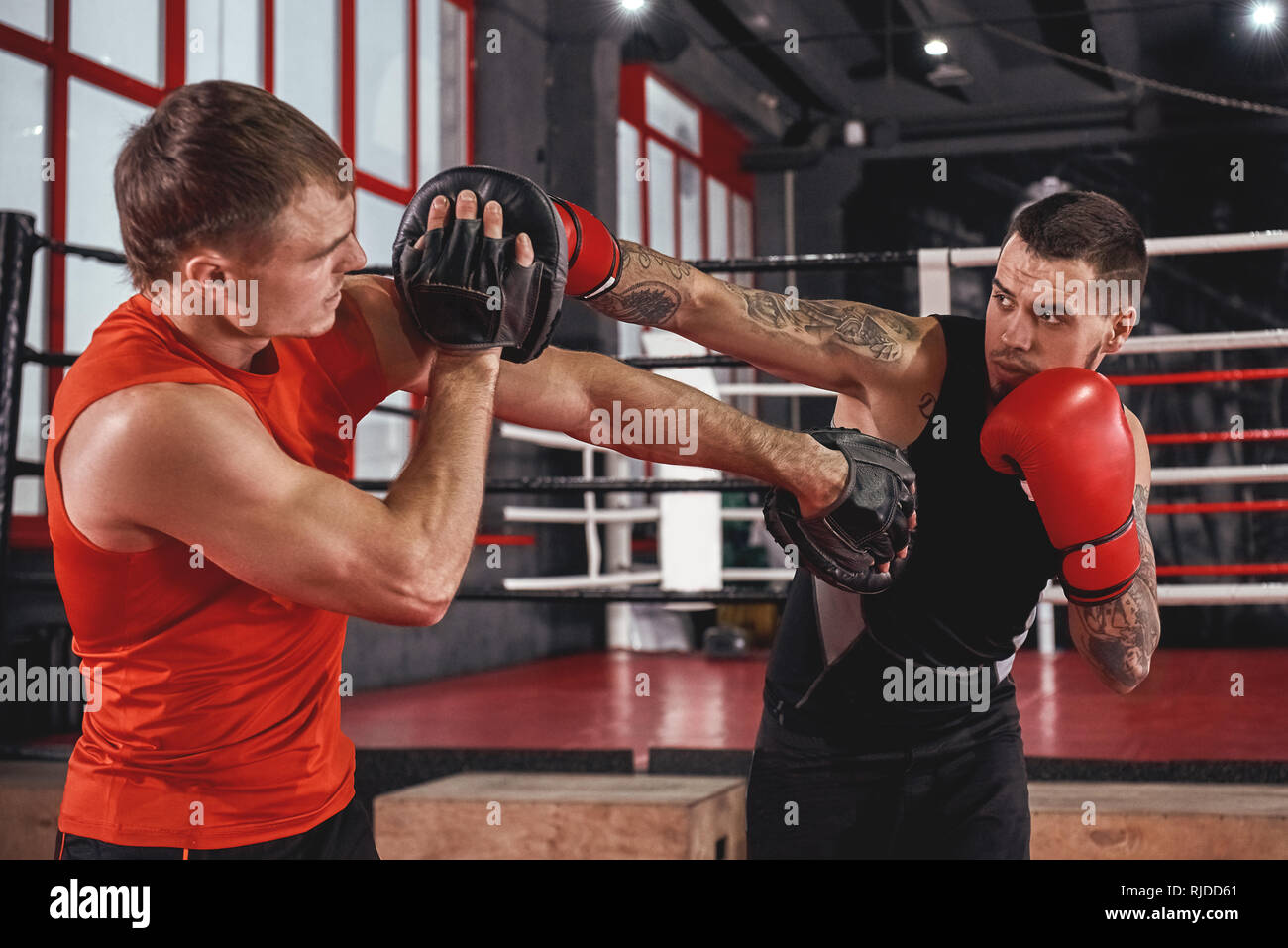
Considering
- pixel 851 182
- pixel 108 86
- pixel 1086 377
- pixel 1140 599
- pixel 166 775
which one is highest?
pixel 851 182

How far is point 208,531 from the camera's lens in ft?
3.66

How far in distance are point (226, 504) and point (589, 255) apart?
619mm

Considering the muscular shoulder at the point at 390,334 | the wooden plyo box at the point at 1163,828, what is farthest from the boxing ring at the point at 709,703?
the muscular shoulder at the point at 390,334

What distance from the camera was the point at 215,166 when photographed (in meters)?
1.15

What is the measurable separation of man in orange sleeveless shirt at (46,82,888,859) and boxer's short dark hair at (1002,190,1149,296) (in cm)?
87

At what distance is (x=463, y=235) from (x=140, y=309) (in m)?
0.35

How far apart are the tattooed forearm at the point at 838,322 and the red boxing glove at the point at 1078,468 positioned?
20 centimetres

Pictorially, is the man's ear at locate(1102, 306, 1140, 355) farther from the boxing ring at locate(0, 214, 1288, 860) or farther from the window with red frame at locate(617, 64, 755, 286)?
the window with red frame at locate(617, 64, 755, 286)

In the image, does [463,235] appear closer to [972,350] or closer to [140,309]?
[140,309]

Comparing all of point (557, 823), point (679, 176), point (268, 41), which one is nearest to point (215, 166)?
point (557, 823)

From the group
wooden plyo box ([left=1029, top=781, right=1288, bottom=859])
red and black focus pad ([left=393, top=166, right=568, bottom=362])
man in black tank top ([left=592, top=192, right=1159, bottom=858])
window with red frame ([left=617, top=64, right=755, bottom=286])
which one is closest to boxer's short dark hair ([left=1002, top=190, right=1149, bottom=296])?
man in black tank top ([left=592, top=192, right=1159, bottom=858])

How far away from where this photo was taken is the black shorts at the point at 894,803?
1686mm

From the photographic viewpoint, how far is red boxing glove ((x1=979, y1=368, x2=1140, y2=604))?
5.19 feet
